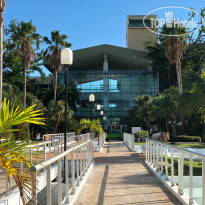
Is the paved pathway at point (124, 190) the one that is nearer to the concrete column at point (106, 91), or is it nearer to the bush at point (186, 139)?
the bush at point (186, 139)

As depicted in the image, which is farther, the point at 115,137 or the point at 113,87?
the point at 113,87

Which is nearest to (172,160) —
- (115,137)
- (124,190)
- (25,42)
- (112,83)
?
(124,190)

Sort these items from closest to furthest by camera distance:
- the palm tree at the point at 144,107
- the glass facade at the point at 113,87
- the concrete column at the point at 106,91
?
the palm tree at the point at 144,107 → the concrete column at the point at 106,91 → the glass facade at the point at 113,87

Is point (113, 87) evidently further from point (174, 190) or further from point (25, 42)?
point (174, 190)

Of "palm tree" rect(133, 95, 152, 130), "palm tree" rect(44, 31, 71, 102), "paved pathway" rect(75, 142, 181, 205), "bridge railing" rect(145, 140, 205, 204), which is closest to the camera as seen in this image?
"bridge railing" rect(145, 140, 205, 204)

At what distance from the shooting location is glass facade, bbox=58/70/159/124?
53.9m

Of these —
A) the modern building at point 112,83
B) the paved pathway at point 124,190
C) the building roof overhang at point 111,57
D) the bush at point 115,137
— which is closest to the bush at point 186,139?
the bush at point 115,137

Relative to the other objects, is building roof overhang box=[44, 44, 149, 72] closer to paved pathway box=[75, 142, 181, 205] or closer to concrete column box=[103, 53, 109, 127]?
concrete column box=[103, 53, 109, 127]

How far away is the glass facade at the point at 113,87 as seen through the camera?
53938 millimetres

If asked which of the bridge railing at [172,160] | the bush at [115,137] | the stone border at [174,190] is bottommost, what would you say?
the bush at [115,137]

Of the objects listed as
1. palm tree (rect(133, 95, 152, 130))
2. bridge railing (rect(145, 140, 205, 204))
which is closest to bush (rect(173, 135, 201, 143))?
palm tree (rect(133, 95, 152, 130))

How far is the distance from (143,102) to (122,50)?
39.2ft

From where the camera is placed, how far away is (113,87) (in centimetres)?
5444

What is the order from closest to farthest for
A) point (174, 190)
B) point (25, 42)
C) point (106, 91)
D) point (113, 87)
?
point (174, 190), point (25, 42), point (106, 91), point (113, 87)
